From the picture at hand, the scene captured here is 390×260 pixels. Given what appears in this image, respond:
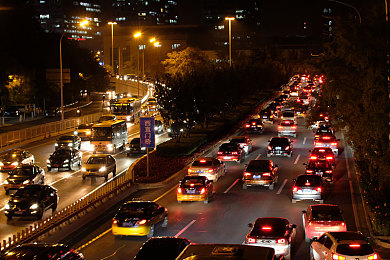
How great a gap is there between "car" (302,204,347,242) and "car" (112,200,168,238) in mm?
5849

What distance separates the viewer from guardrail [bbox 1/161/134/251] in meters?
20.5

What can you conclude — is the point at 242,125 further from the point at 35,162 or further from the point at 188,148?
the point at 35,162

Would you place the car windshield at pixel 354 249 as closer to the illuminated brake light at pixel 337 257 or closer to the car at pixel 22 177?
the illuminated brake light at pixel 337 257

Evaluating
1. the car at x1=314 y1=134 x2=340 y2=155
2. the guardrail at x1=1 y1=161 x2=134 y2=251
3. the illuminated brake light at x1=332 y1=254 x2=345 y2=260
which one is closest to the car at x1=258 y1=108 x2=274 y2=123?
the car at x1=314 y1=134 x2=340 y2=155

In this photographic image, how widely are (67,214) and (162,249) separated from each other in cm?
880

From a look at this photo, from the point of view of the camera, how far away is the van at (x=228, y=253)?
9.05m

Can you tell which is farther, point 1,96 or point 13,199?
point 1,96

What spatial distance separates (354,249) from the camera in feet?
52.1

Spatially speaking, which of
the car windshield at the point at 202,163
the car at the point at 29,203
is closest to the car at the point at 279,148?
the car windshield at the point at 202,163

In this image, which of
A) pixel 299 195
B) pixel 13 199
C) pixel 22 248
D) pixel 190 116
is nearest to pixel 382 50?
pixel 299 195

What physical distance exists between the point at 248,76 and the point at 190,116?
133 ft

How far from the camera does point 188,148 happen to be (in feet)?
140

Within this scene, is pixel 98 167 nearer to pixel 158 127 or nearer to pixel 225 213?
pixel 225 213

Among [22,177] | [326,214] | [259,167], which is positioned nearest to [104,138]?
[22,177]
